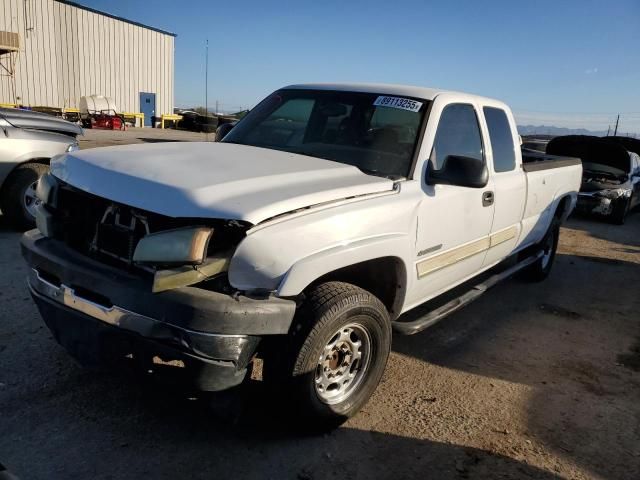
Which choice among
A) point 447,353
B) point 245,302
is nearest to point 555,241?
point 447,353

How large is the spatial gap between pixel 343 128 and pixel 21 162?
459 centimetres

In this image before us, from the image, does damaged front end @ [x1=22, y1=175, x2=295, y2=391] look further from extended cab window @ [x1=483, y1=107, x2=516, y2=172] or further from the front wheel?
extended cab window @ [x1=483, y1=107, x2=516, y2=172]

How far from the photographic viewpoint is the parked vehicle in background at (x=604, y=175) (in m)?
11.0

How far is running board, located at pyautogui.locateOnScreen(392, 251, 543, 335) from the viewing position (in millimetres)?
3457

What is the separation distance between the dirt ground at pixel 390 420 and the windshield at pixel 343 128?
1526 mm

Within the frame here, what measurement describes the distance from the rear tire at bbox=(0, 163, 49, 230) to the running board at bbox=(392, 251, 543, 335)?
4.92 m

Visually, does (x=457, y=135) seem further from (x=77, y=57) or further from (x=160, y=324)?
(x=77, y=57)

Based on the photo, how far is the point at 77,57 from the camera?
30.3m

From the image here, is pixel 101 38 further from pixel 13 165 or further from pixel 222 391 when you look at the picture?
pixel 222 391

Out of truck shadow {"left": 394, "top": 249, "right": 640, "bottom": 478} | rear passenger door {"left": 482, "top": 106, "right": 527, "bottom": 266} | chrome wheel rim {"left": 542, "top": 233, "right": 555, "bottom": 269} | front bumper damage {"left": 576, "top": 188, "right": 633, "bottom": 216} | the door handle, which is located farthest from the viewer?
front bumper damage {"left": 576, "top": 188, "right": 633, "bottom": 216}

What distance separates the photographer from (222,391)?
2.53m

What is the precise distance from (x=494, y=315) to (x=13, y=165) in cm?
573

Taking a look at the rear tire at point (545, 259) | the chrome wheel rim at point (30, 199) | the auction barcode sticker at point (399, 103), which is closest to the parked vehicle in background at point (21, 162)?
the chrome wheel rim at point (30, 199)

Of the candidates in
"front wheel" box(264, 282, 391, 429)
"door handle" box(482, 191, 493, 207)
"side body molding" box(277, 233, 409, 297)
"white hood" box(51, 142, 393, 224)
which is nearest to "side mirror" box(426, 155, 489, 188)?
"white hood" box(51, 142, 393, 224)
